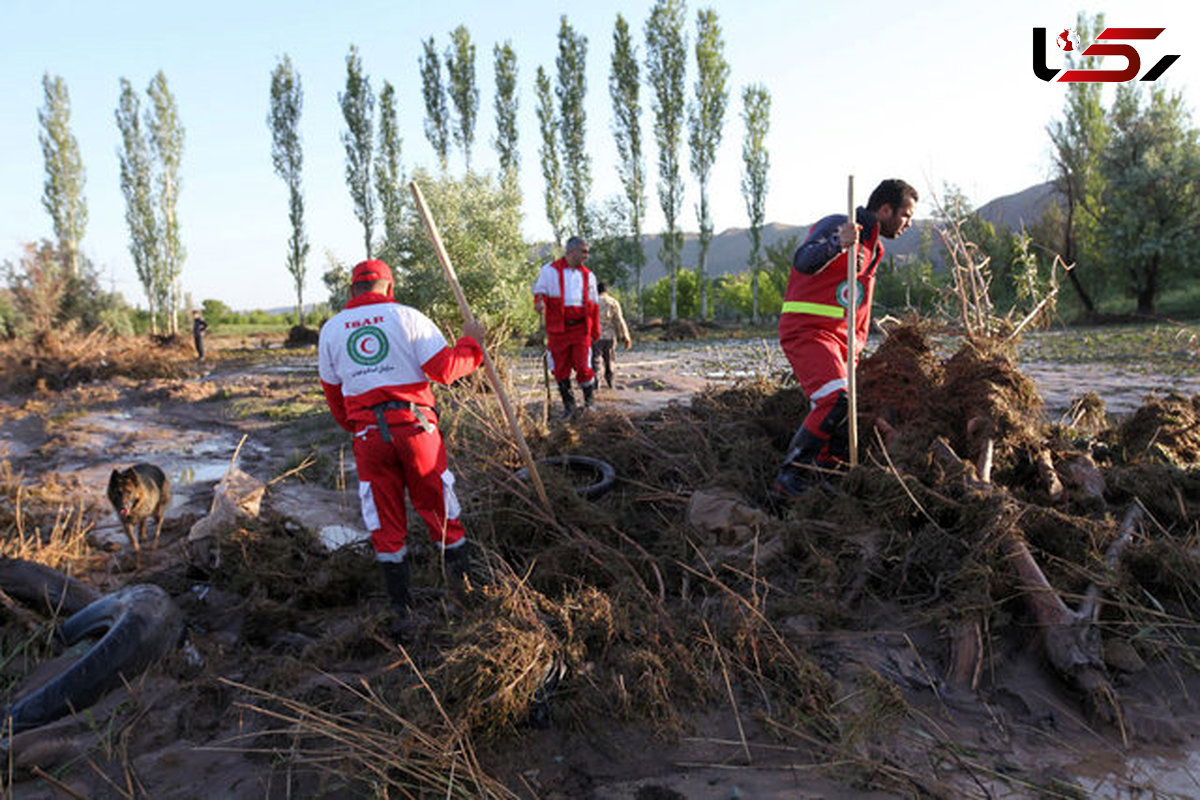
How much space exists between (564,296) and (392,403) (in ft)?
14.3

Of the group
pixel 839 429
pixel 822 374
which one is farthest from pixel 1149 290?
pixel 822 374

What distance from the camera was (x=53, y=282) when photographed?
22.7 meters

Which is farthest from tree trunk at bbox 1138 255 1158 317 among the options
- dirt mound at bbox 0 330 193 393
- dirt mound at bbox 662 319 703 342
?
dirt mound at bbox 0 330 193 393

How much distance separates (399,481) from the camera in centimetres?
384

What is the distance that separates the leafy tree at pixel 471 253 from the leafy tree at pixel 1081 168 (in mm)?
18869

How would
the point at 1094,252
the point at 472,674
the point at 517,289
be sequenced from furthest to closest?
the point at 1094,252 < the point at 517,289 < the point at 472,674

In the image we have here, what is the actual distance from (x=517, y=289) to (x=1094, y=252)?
20.4 metres

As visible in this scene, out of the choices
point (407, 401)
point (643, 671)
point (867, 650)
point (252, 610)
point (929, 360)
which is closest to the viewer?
point (643, 671)

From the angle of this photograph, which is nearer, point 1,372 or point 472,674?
point 472,674

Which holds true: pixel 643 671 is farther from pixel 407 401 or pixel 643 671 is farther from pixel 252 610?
pixel 252 610

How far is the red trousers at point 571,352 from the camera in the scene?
798 cm

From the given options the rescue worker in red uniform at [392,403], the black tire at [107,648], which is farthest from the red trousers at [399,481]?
the black tire at [107,648]

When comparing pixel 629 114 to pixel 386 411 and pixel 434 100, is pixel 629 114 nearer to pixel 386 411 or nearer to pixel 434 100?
pixel 434 100

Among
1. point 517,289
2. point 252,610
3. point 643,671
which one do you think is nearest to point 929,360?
point 643,671
